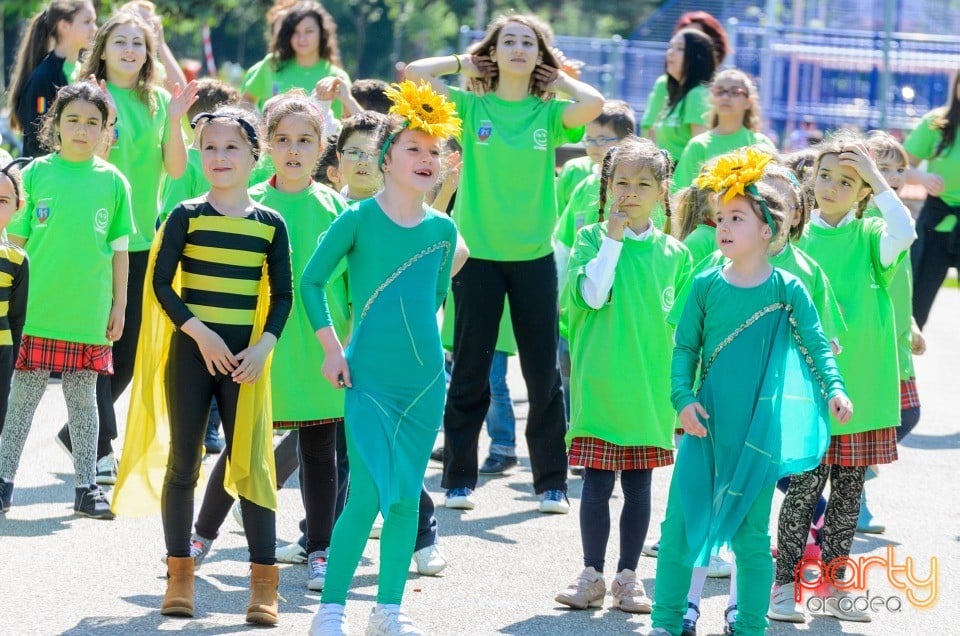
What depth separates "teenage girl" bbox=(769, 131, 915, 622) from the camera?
5484 millimetres

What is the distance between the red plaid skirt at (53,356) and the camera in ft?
21.4

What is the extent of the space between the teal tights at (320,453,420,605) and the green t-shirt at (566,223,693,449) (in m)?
0.98

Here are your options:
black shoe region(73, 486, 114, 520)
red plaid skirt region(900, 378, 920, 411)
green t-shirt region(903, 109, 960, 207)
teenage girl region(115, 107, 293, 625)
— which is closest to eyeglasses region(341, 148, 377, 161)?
teenage girl region(115, 107, 293, 625)

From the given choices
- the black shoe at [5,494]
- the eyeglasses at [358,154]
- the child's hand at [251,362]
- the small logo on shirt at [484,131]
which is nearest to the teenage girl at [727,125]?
the small logo on shirt at [484,131]

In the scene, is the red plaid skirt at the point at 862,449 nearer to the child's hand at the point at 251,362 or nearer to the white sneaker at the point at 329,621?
the white sneaker at the point at 329,621

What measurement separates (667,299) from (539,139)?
1.52 m

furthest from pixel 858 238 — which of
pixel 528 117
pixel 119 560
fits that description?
pixel 119 560

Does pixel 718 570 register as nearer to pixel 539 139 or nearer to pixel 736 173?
pixel 736 173

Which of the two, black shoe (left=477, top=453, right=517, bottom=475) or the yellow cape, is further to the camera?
black shoe (left=477, top=453, right=517, bottom=475)

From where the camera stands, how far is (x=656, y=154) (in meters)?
5.58

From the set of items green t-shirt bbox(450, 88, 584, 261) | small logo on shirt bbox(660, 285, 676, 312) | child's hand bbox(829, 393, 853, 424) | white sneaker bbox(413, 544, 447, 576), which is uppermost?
green t-shirt bbox(450, 88, 584, 261)

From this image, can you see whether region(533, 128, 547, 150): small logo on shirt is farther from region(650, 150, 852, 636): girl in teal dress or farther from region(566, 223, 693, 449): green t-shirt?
region(650, 150, 852, 636): girl in teal dress

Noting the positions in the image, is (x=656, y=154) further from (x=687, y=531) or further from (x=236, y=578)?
(x=236, y=578)

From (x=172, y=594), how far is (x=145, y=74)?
136 inches
